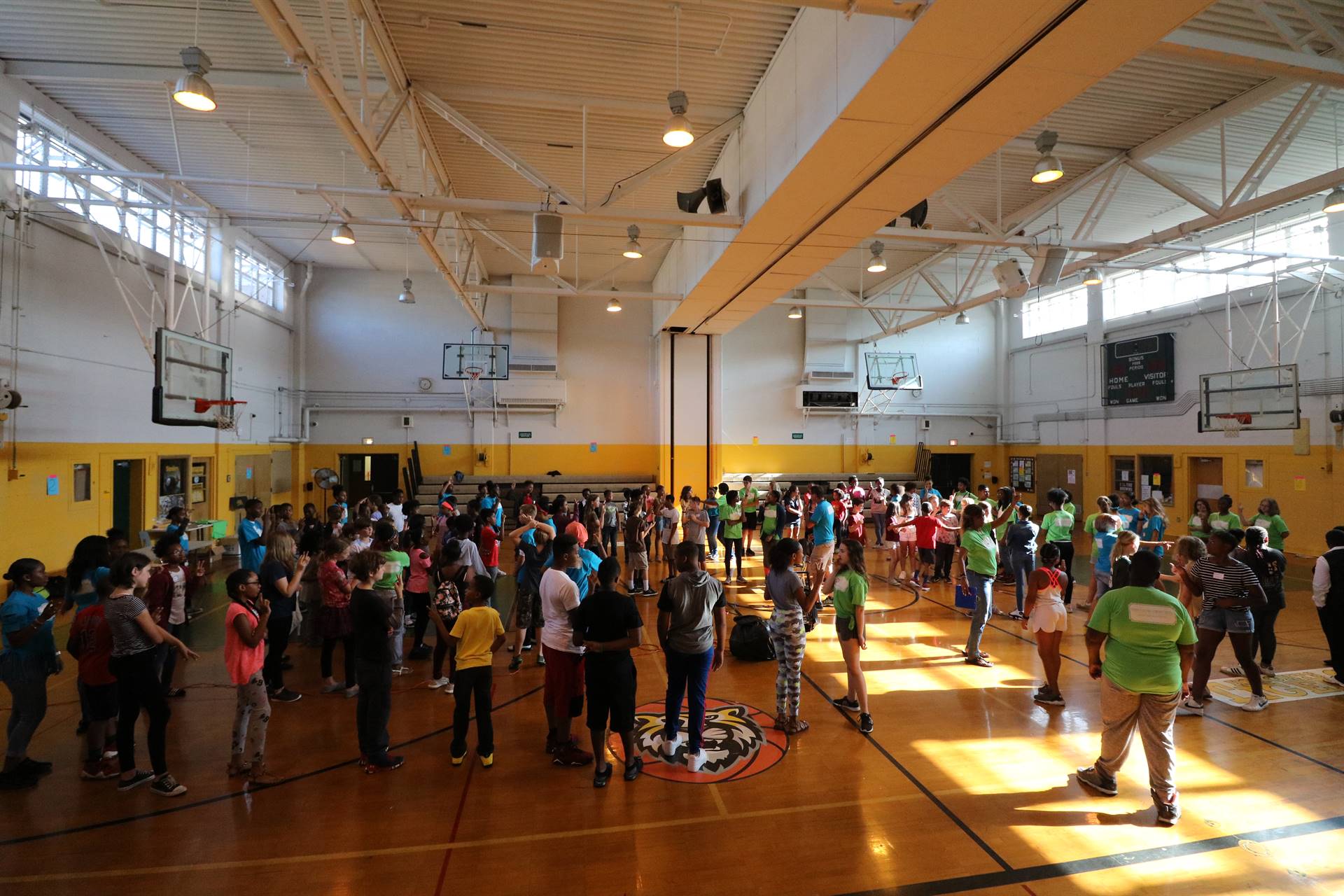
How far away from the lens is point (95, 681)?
4129mm

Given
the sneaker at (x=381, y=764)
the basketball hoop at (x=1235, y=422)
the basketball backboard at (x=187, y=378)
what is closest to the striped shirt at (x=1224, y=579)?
A: the sneaker at (x=381, y=764)

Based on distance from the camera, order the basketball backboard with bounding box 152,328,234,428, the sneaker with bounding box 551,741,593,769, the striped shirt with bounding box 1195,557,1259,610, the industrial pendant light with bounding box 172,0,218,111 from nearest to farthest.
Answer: the sneaker with bounding box 551,741,593,769, the industrial pendant light with bounding box 172,0,218,111, the striped shirt with bounding box 1195,557,1259,610, the basketball backboard with bounding box 152,328,234,428

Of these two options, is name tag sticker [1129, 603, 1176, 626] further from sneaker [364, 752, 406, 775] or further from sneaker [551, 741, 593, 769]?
sneaker [364, 752, 406, 775]

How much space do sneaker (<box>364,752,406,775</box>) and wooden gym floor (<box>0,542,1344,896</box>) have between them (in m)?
0.08

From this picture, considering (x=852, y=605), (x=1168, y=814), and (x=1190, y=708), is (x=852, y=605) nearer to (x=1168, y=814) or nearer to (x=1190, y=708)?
(x=1168, y=814)

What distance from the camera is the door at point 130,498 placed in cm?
998

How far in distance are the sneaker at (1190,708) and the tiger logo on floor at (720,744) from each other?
3.52 m

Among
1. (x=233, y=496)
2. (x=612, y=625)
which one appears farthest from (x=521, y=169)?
(x=233, y=496)

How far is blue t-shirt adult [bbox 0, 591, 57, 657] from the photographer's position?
3926 mm

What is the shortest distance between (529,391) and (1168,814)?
1528cm

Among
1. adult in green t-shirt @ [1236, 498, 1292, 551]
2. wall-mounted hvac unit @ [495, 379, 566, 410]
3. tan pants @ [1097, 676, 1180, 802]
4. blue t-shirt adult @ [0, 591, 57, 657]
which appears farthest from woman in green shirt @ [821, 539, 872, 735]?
wall-mounted hvac unit @ [495, 379, 566, 410]

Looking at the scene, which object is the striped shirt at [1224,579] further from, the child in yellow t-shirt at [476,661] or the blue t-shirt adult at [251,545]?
the blue t-shirt adult at [251,545]

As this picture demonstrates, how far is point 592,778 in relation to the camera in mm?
4305

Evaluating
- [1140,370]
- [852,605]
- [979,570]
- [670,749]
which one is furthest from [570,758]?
[1140,370]
